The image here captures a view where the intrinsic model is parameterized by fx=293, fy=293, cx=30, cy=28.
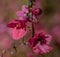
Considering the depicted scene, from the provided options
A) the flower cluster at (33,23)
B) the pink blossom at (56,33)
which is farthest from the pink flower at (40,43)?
the pink blossom at (56,33)

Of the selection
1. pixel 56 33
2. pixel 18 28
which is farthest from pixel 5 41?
pixel 18 28

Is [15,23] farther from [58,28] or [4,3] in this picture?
[4,3]

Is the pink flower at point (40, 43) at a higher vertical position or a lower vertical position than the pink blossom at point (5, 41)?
higher

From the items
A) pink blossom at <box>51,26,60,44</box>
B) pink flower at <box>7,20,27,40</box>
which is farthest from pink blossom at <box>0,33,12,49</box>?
pink flower at <box>7,20,27,40</box>

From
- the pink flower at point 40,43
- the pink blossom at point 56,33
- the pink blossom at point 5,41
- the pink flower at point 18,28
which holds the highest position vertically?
the pink flower at point 18,28

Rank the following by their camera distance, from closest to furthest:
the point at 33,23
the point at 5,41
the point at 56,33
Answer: the point at 33,23 < the point at 56,33 < the point at 5,41

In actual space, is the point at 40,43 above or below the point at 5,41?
above

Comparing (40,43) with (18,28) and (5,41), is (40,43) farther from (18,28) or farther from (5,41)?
(5,41)

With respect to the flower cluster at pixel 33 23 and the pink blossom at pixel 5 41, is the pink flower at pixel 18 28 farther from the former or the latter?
the pink blossom at pixel 5 41
